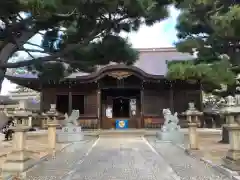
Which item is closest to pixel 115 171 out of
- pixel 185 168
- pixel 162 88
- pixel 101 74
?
pixel 185 168

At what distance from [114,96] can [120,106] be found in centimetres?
93

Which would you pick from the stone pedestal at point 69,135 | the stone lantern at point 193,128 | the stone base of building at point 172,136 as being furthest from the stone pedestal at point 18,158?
the stone base of building at point 172,136

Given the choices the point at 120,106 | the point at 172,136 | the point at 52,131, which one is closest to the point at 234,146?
the point at 52,131

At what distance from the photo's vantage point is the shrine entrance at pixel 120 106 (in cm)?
2092

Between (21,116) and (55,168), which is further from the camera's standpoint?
(55,168)

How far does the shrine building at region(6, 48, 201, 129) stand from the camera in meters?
19.2

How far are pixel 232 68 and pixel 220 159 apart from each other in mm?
3149

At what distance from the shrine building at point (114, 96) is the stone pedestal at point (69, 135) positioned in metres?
6.08

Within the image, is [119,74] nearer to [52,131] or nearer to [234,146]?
[52,131]

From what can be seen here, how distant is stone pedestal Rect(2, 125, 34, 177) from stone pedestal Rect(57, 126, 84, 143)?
6.25 meters

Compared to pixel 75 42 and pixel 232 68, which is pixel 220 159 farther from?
pixel 75 42

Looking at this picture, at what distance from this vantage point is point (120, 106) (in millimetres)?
22250

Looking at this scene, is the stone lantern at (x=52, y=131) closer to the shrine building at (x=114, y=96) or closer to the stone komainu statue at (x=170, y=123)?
the stone komainu statue at (x=170, y=123)

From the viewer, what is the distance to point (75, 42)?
300 inches
